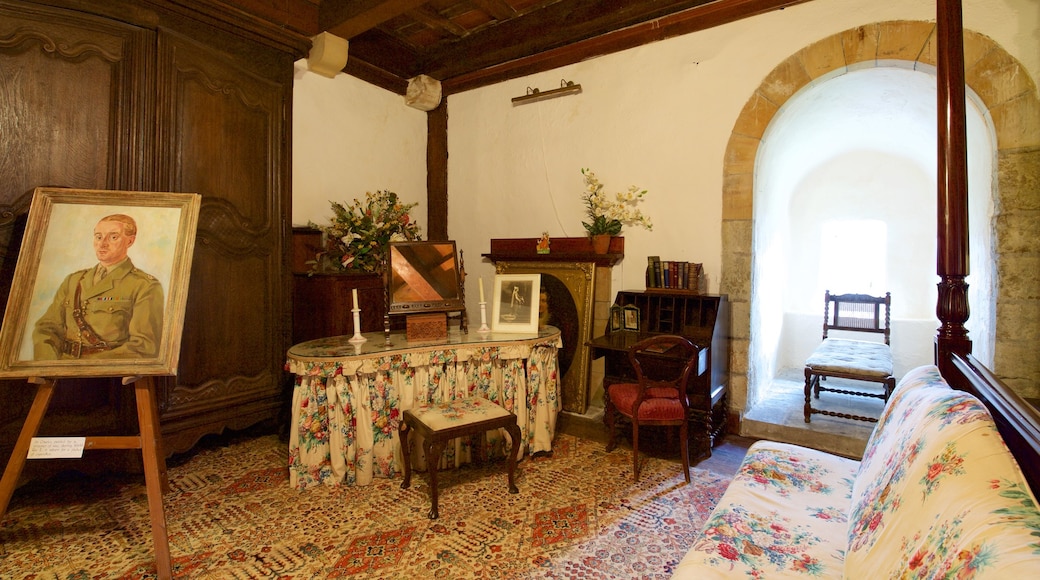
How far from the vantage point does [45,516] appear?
2455 millimetres

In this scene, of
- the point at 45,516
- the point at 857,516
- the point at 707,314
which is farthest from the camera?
the point at 707,314

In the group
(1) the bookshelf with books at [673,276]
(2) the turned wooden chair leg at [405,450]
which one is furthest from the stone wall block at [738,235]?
(2) the turned wooden chair leg at [405,450]

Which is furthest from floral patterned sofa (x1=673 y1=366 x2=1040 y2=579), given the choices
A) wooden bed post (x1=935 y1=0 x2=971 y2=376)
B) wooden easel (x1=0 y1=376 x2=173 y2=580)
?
wooden easel (x1=0 y1=376 x2=173 y2=580)

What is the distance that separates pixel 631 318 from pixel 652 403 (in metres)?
0.90

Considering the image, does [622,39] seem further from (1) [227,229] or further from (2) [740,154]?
(1) [227,229]

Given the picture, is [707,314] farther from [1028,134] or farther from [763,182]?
[1028,134]

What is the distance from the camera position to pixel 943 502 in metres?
0.92

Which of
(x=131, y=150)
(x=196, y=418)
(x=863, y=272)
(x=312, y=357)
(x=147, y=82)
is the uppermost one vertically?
(x=147, y=82)

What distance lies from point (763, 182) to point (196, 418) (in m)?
4.16

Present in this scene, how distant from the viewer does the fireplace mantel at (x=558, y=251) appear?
398cm

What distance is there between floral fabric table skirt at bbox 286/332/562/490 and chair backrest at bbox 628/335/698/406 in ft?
2.17

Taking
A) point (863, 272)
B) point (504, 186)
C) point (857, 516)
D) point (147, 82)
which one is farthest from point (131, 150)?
point (863, 272)

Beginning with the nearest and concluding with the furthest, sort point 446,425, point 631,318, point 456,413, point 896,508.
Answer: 1. point 896,508
2. point 446,425
3. point 456,413
4. point 631,318

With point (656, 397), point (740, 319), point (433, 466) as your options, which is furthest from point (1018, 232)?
point (433, 466)
